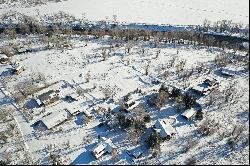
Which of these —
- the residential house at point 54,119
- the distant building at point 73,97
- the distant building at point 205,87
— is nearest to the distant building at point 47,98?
the distant building at point 73,97

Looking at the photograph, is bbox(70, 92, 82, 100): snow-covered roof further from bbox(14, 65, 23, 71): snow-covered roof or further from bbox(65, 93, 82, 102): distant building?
bbox(14, 65, 23, 71): snow-covered roof

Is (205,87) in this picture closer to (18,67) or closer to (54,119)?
(54,119)

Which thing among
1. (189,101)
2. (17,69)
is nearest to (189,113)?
(189,101)

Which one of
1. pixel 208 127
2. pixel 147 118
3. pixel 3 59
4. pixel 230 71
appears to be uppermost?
pixel 3 59

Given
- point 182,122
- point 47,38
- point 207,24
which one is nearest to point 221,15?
point 207,24

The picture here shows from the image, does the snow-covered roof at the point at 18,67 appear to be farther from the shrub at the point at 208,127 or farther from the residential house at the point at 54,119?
the shrub at the point at 208,127

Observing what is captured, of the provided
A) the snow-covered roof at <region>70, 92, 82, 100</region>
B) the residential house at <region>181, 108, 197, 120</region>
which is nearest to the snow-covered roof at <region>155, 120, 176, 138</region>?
the residential house at <region>181, 108, 197, 120</region>

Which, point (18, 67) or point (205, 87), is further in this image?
point (18, 67)

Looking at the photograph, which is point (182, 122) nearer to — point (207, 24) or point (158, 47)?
point (158, 47)
